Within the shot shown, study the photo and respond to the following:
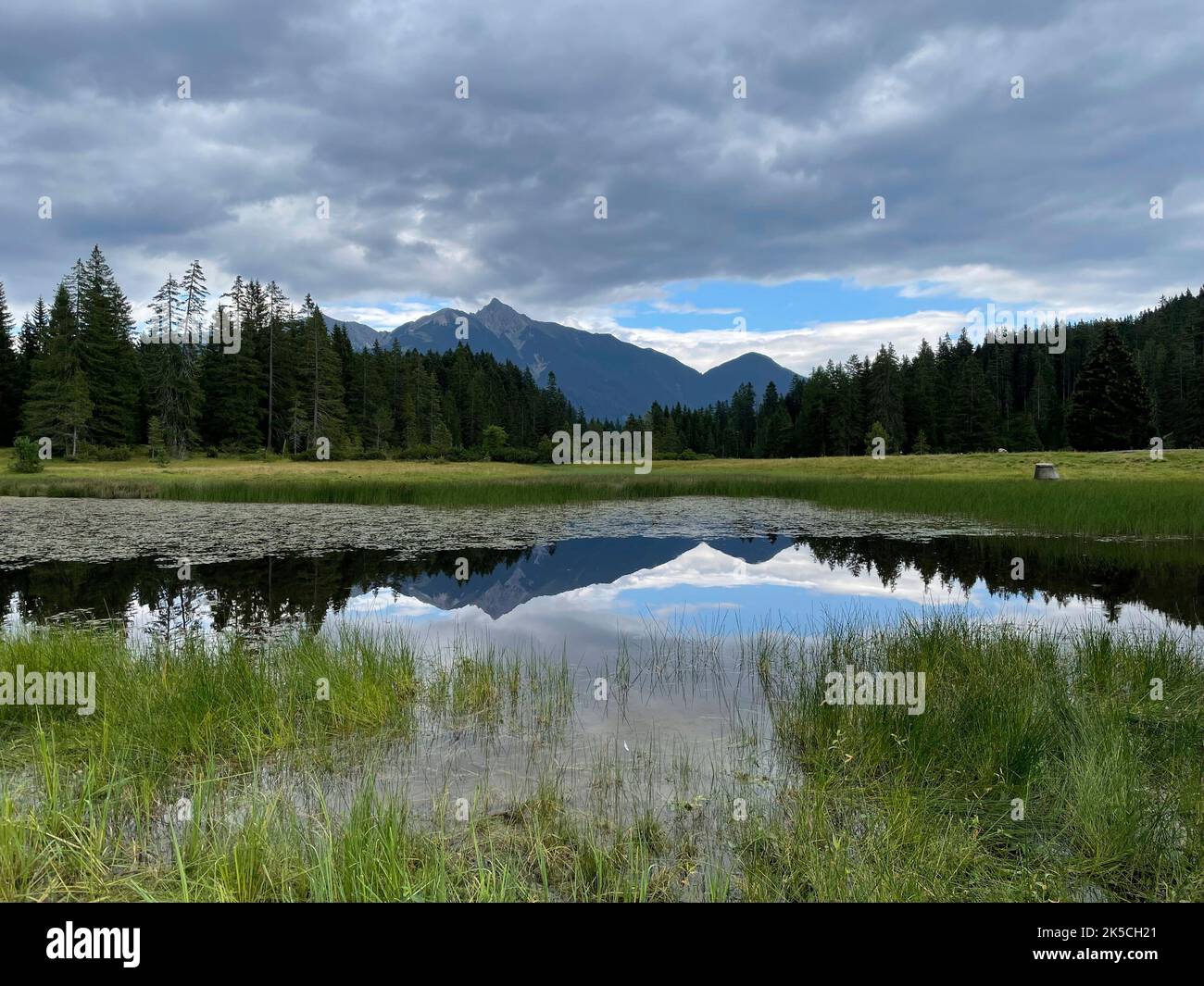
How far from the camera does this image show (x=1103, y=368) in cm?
6612

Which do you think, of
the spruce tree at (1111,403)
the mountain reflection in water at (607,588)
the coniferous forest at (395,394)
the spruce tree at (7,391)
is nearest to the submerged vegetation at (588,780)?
the mountain reflection in water at (607,588)

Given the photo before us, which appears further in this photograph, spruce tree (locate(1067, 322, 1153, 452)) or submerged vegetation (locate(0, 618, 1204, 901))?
spruce tree (locate(1067, 322, 1153, 452))

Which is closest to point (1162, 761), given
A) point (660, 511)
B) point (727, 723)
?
point (727, 723)

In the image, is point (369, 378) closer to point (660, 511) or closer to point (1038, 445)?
point (660, 511)

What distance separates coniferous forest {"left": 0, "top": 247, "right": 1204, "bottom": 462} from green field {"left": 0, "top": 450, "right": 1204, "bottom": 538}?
1112cm

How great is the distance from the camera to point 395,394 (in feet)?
320

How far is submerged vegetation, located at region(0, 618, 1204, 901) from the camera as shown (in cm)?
379

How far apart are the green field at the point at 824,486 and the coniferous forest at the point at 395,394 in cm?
1112

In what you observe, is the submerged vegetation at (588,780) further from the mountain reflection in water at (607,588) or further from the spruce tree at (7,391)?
the spruce tree at (7,391)

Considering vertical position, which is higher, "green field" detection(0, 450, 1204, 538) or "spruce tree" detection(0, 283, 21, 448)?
"spruce tree" detection(0, 283, 21, 448)

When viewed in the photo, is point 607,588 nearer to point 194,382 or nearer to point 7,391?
point 194,382

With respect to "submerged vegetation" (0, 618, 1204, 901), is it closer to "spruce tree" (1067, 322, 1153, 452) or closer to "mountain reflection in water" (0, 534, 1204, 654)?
"mountain reflection in water" (0, 534, 1204, 654)

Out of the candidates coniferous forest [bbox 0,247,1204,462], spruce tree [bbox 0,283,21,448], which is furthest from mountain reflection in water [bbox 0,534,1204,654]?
spruce tree [bbox 0,283,21,448]

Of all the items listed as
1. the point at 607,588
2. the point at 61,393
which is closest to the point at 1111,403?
the point at 607,588
